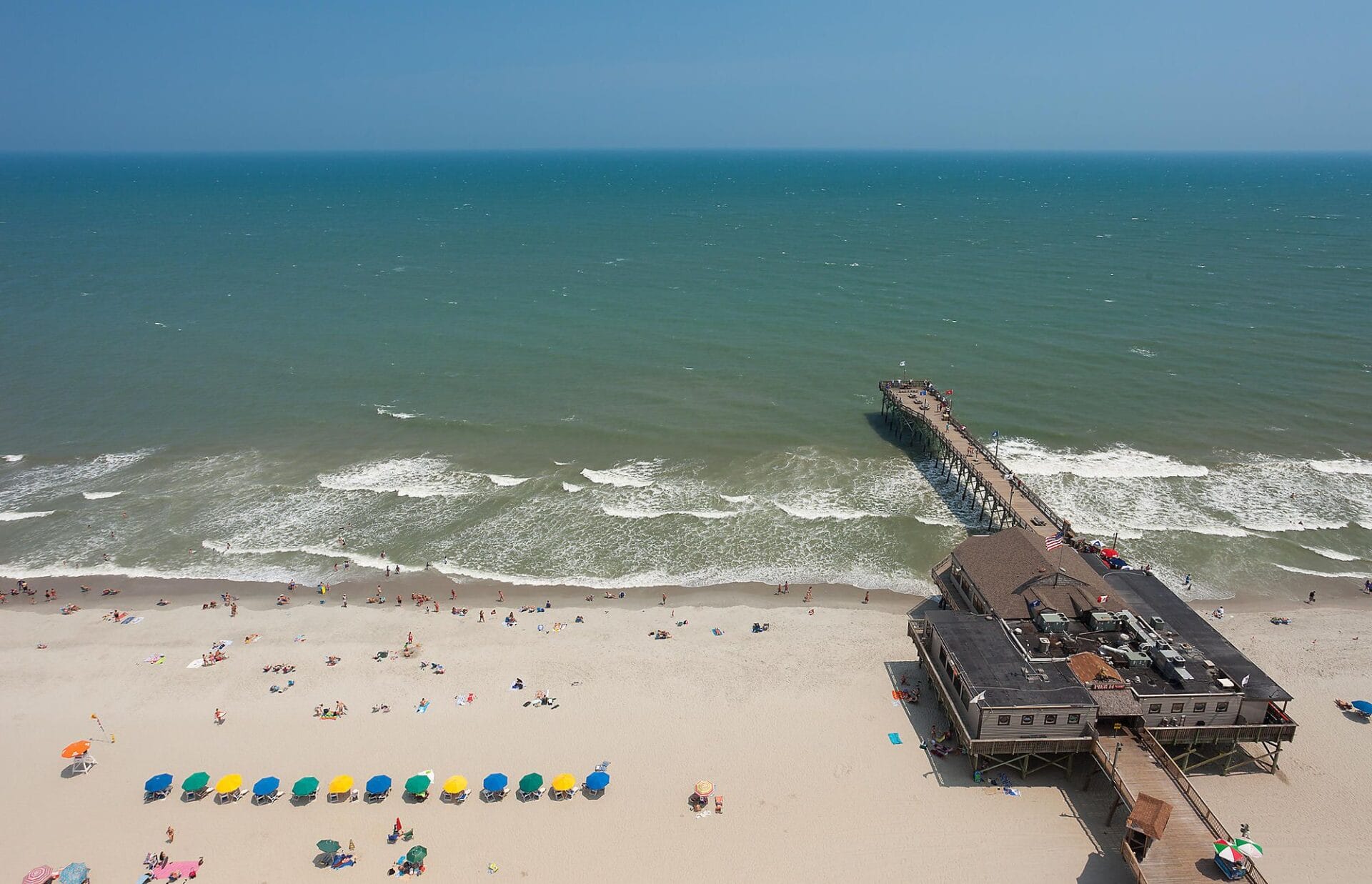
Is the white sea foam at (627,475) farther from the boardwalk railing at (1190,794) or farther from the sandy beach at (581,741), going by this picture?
the boardwalk railing at (1190,794)

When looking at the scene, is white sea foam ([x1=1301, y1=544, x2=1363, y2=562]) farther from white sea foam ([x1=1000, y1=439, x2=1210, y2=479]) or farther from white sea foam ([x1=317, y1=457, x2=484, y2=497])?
white sea foam ([x1=317, y1=457, x2=484, y2=497])

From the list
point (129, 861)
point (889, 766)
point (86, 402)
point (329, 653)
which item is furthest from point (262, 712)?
point (86, 402)

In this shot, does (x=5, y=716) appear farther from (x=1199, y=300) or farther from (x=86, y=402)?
(x=1199, y=300)

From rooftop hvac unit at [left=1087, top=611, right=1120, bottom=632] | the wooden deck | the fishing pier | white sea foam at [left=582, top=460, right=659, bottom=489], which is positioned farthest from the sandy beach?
white sea foam at [left=582, top=460, right=659, bottom=489]

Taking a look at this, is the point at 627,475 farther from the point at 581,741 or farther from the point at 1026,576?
the point at 1026,576

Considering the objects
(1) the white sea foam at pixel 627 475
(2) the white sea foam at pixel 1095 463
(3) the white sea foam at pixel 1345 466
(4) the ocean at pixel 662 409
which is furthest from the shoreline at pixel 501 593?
(3) the white sea foam at pixel 1345 466
